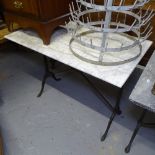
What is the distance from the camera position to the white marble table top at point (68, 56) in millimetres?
1057

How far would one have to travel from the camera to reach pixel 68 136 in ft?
4.51

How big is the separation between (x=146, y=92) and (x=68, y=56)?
495 millimetres

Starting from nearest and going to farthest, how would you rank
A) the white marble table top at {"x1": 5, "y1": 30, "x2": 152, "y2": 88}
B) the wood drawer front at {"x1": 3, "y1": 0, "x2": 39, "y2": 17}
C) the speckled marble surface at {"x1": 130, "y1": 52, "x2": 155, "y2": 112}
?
the speckled marble surface at {"x1": 130, "y1": 52, "x2": 155, "y2": 112} → the white marble table top at {"x1": 5, "y1": 30, "x2": 152, "y2": 88} → the wood drawer front at {"x1": 3, "y1": 0, "x2": 39, "y2": 17}

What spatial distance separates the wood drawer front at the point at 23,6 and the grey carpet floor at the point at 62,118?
683mm

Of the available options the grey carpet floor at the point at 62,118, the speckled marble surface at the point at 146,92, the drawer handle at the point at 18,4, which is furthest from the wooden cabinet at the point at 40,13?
the speckled marble surface at the point at 146,92

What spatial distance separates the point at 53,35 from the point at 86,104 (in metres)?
0.59

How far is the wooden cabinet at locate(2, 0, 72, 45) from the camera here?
123 centimetres

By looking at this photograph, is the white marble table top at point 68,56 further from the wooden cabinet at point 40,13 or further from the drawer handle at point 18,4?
the drawer handle at point 18,4

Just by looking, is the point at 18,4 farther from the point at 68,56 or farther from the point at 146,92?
the point at 146,92

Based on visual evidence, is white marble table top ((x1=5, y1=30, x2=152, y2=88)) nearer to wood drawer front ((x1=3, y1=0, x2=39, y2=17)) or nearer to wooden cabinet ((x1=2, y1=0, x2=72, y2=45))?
wooden cabinet ((x1=2, y1=0, x2=72, y2=45))

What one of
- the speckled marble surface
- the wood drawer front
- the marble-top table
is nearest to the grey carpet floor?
the marble-top table

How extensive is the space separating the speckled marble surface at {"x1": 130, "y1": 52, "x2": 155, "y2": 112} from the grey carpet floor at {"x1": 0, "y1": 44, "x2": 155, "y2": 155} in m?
0.49

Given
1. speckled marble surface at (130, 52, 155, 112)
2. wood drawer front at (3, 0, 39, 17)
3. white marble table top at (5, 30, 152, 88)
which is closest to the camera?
speckled marble surface at (130, 52, 155, 112)

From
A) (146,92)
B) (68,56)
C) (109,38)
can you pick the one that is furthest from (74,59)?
(146,92)
